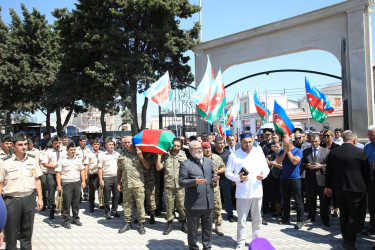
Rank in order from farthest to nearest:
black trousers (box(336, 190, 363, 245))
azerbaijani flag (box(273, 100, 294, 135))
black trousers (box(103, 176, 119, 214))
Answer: azerbaijani flag (box(273, 100, 294, 135)) < black trousers (box(103, 176, 119, 214)) < black trousers (box(336, 190, 363, 245))

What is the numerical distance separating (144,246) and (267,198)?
3.39 metres

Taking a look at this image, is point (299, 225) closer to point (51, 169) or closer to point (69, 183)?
point (69, 183)

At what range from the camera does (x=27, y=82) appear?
2173 cm

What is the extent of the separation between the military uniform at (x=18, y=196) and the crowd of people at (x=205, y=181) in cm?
1

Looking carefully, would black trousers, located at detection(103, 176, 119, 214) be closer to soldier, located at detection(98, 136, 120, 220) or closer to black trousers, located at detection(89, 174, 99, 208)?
soldier, located at detection(98, 136, 120, 220)

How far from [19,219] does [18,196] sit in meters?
0.35

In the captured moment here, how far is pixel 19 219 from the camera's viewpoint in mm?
4934

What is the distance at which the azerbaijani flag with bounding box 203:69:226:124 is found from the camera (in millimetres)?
10223

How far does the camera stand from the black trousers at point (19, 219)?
4.82 m

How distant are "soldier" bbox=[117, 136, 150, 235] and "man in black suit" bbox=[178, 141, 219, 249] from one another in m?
1.82

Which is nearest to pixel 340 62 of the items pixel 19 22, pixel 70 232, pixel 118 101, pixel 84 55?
pixel 70 232

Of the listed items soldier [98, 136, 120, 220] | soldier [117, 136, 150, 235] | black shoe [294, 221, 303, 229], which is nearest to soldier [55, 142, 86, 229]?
soldier [98, 136, 120, 220]

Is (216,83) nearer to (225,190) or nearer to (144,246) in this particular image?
(225,190)

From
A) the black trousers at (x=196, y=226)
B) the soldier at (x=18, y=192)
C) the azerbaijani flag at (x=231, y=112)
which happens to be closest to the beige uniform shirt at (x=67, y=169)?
the soldier at (x=18, y=192)
